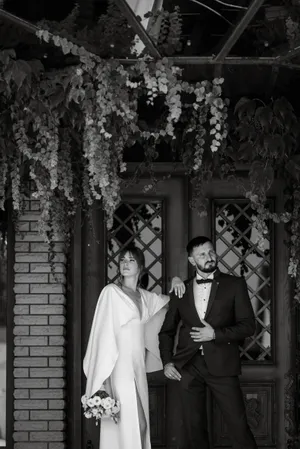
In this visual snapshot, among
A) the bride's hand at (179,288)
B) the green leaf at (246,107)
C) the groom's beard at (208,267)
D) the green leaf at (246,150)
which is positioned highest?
the green leaf at (246,107)

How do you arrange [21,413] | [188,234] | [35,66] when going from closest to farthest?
1. [35,66]
2. [21,413]
3. [188,234]

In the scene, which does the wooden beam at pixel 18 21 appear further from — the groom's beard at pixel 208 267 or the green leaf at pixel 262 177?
the groom's beard at pixel 208 267

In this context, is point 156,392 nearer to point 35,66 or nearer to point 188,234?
point 188,234

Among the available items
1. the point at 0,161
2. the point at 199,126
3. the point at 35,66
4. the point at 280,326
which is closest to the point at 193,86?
the point at 199,126

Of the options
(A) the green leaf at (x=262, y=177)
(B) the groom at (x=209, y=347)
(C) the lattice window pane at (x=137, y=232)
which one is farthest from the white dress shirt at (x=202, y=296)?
(C) the lattice window pane at (x=137, y=232)

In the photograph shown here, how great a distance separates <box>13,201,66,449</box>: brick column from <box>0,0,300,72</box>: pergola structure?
2.00 metres

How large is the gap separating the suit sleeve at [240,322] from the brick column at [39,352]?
146 cm

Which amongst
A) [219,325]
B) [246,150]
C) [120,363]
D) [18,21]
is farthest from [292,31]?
[120,363]

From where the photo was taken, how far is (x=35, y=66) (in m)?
5.80

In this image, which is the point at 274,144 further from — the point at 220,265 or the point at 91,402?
the point at 91,402

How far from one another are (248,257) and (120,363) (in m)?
1.62

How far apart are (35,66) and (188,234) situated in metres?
2.31

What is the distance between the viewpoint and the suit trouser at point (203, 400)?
633cm

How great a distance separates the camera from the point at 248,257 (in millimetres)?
7508
